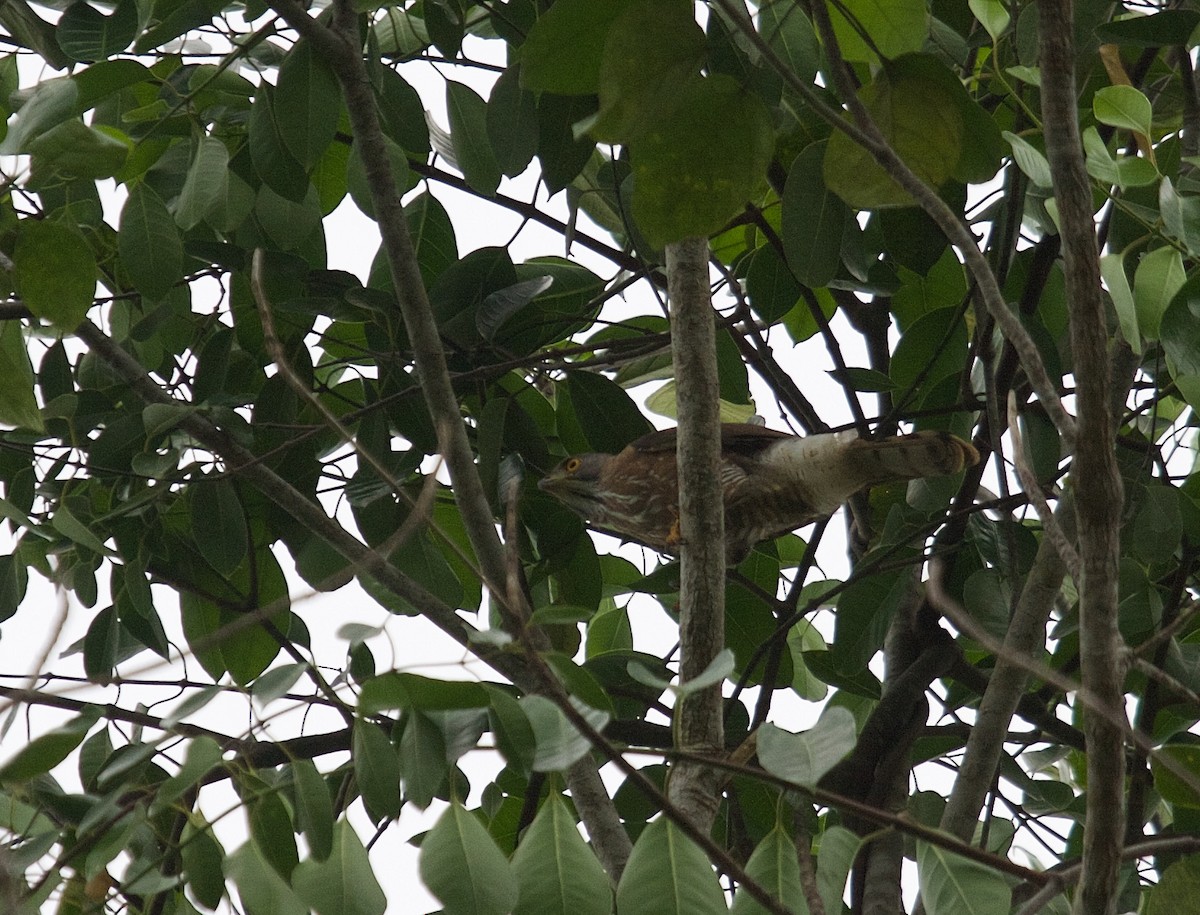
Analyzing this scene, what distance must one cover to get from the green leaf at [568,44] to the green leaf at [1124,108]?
80cm

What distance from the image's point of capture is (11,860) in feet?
3.77

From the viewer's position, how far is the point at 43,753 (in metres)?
1.19

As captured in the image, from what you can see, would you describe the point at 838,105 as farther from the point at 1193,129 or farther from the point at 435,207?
the point at 435,207

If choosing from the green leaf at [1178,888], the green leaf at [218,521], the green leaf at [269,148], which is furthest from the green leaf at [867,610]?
the green leaf at [269,148]

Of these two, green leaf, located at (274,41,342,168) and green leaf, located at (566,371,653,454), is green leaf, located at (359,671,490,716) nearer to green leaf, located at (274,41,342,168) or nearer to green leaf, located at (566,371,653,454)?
green leaf, located at (274,41,342,168)

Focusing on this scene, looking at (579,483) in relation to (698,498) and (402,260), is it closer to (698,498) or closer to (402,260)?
(698,498)

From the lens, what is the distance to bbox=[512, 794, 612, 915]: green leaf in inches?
48.8

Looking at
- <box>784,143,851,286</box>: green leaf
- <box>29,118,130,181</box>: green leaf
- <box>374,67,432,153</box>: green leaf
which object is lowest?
<box>29,118,130,181</box>: green leaf

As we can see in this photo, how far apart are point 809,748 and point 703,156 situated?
20.9 inches

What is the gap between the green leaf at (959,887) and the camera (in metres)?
1.28

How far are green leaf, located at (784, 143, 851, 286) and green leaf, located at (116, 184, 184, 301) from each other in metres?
0.87

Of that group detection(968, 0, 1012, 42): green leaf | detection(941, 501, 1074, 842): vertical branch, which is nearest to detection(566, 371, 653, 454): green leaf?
detection(941, 501, 1074, 842): vertical branch

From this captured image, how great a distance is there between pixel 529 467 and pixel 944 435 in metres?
0.75

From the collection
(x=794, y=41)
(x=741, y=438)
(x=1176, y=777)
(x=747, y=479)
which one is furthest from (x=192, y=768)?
(x=741, y=438)
